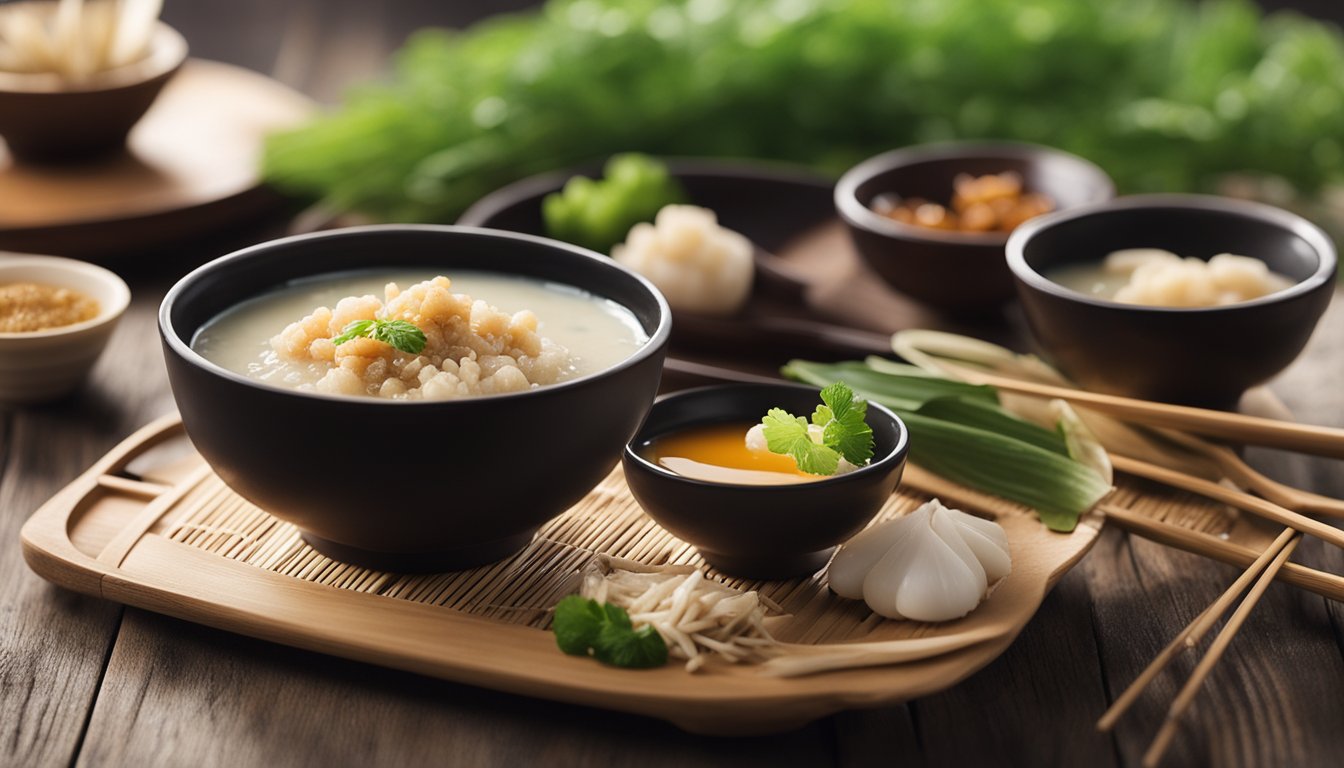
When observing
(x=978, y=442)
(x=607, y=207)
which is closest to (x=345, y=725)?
(x=978, y=442)

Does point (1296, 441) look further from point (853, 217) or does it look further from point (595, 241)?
point (595, 241)

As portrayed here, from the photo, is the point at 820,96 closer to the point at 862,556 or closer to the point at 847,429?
the point at 847,429

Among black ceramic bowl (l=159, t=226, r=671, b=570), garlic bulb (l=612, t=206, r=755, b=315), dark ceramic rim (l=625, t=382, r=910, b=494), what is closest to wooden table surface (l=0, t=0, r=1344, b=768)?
black ceramic bowl (l=159, t=226, r=671, b=570)

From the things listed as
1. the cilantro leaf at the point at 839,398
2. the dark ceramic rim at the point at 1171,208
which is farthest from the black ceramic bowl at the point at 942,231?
the cilantro leaf at the point at 839,398

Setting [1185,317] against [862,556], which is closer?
[862,556]

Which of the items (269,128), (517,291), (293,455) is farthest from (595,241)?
(293,455)

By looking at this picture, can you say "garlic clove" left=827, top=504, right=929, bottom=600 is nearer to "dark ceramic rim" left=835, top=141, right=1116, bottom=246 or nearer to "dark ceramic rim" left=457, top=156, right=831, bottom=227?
"dark ceramic rim" left=835, top=141, right=1116, bottom=246
